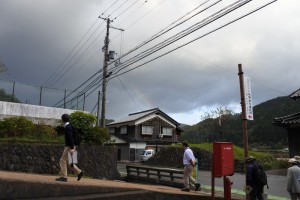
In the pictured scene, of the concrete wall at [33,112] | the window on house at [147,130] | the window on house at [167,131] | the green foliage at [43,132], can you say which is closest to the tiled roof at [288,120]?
the green foliage at [43,132]

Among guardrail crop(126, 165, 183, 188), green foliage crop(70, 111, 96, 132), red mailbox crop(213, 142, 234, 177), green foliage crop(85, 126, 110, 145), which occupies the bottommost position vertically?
guardrail crop(126, 165, 183, 188)

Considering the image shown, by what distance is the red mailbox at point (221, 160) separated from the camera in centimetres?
828

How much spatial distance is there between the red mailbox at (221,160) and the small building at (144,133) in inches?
1518

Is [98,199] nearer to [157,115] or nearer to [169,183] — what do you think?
[169,183]

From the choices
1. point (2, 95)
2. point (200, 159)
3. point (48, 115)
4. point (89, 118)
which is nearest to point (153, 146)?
point (200, 159)

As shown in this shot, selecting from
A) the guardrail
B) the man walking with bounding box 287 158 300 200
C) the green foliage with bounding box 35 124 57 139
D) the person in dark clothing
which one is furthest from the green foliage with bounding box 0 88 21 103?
the man walking with bounding box 287 158 300 200

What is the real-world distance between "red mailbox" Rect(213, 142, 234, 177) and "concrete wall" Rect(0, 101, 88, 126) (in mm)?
17234

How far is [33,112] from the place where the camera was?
81.5 feet

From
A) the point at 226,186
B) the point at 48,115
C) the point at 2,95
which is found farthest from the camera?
the point at 48,115

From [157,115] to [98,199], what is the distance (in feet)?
143

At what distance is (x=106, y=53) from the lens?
25922 millimetres

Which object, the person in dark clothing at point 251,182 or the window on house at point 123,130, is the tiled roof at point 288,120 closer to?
the person in dark clothing at point 251,182

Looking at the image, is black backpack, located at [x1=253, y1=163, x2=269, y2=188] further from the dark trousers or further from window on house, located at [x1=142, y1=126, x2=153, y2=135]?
window on house, located at [x1=142, y1=126, x2=153, y2=135]

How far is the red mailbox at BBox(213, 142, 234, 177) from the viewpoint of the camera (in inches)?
326
